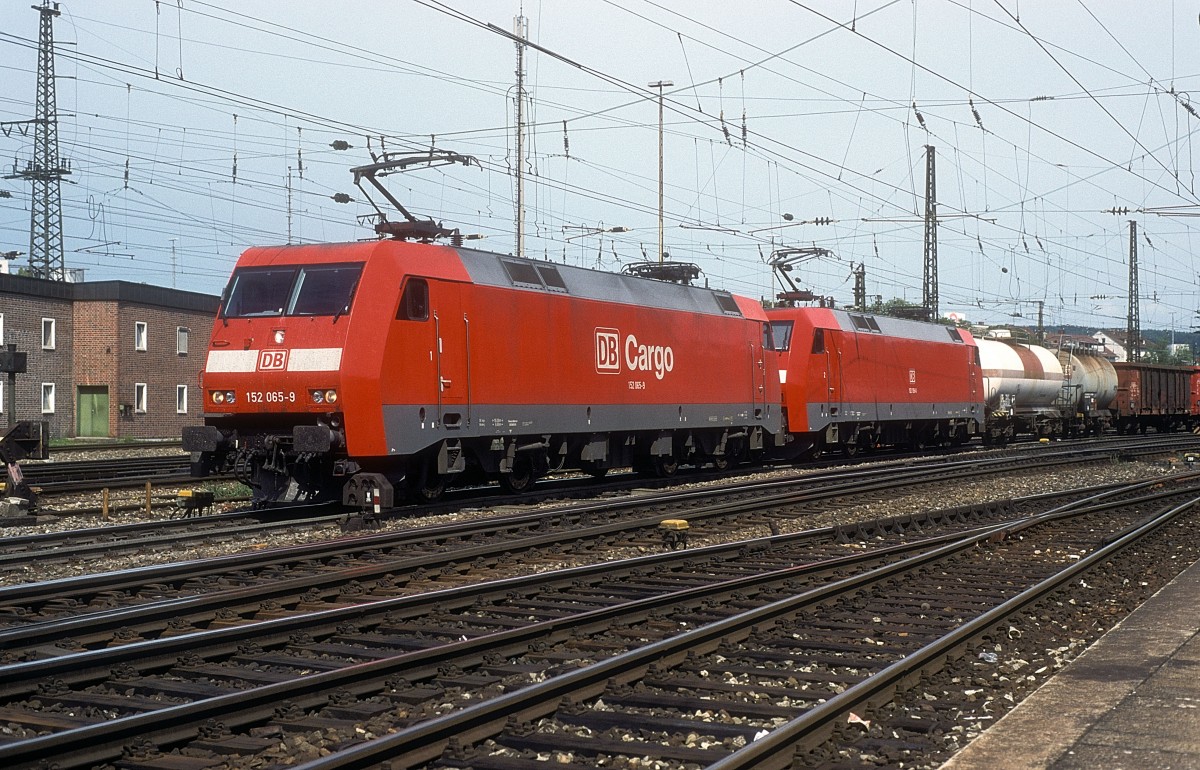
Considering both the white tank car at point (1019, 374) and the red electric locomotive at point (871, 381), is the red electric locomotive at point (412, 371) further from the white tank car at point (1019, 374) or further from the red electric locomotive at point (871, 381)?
the white tank car at point (1019, 374)

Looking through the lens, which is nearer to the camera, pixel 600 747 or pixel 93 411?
pixel 600 747

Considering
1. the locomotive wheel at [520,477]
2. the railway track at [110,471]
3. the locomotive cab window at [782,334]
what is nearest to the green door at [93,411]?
the railway track at [110,471]

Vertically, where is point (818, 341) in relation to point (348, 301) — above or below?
above

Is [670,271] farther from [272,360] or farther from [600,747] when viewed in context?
[600,747]

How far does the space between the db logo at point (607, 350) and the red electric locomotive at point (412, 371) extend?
0.03 meters

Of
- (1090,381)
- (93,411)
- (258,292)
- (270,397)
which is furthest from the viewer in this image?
(1090,381)

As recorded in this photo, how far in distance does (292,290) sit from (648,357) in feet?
23.6

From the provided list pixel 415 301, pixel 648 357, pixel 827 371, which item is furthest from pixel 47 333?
pixel 415 301

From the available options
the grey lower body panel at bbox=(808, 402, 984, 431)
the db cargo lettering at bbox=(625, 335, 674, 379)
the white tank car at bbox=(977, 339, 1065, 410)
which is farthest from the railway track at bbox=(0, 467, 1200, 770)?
the white tank car at bbox=(977, 339, 1065, 410)

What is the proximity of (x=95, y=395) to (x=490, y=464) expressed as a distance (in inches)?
Answer: 1183

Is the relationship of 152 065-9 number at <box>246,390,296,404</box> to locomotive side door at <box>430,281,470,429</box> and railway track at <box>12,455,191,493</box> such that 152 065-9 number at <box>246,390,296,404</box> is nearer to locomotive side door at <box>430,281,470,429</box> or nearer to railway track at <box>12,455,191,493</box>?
locomotive side door at <box>430,281,470,429</box>

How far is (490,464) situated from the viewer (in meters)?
17.6

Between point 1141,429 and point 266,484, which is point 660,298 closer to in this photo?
point 266,484

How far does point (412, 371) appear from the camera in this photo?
1550cm
